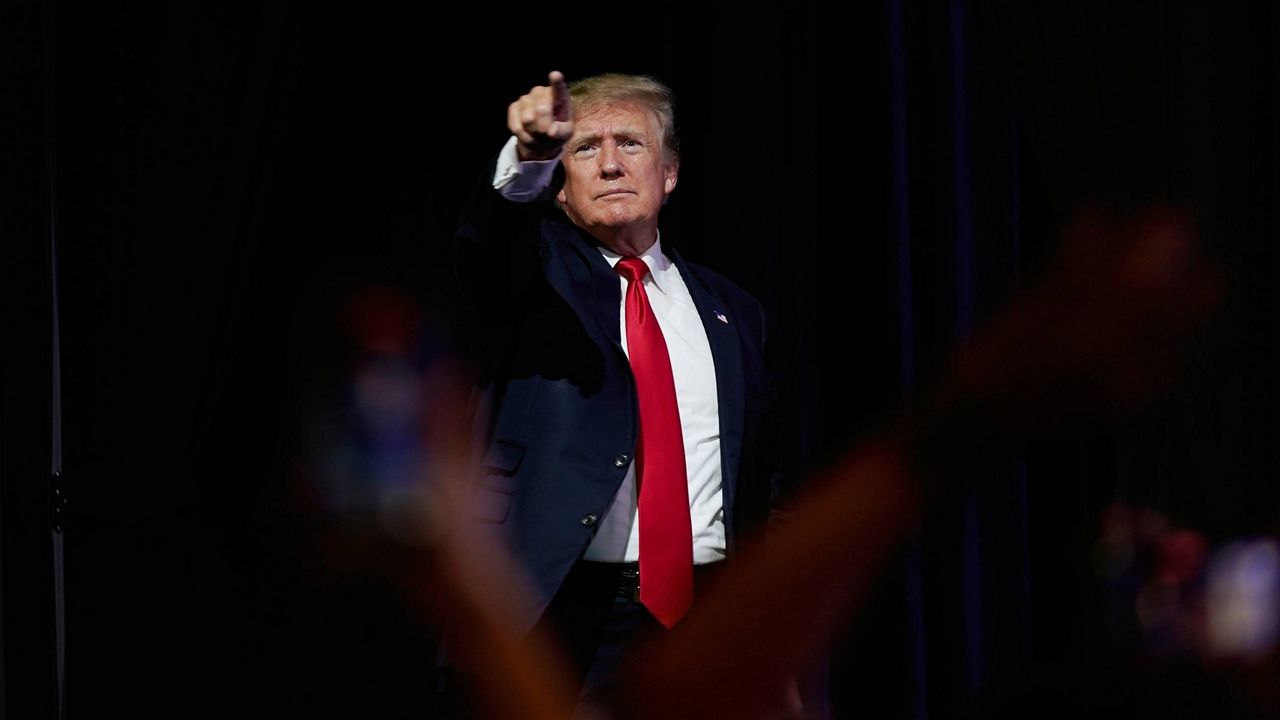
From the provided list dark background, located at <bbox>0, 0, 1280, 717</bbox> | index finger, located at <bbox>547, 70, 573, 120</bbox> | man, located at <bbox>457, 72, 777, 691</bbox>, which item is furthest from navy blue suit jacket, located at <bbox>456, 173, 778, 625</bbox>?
dark background, located at <bbox>0, 0, 1280, 717</bbox>

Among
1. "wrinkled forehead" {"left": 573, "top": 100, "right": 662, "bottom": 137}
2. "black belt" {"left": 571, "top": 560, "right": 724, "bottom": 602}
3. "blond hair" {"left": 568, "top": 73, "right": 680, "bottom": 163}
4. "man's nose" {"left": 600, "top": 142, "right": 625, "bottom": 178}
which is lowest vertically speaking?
"black belt" {"left": 571, "top": 560, "right": 724, "bottom": 602}

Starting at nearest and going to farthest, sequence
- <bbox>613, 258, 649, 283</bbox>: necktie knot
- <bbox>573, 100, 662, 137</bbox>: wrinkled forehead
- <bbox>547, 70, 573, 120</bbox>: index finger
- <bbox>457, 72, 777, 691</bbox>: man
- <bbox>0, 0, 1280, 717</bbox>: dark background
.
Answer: <bbox>547, 70, 573, 120</bbox>: index finger → <bbox>457, 72, 777, 691</bbox>: man → <bbox>613, 258, 649, 283</bbox>: necktie knot → <bbox>573, 100, 662, 137</bbox>: wrinkled forehead → <bbox>0, 0, 1280, 717</bbox>: dark background

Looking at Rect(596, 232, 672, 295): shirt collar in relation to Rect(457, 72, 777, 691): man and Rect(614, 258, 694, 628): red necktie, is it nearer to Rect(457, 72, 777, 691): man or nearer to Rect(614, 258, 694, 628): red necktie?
Rect(457, 72, 777, 691): man

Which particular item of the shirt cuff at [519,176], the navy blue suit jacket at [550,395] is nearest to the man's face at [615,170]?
the navy blue suit jacket at [550,395]

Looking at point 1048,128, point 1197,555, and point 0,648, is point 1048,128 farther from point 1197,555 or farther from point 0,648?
point 0,648

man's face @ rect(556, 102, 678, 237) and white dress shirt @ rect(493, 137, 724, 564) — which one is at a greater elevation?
man's face @ rect(556, 102, 678, 237)

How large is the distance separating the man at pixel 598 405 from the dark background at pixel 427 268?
753 millimetres

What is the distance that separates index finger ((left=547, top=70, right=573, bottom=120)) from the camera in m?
1.54

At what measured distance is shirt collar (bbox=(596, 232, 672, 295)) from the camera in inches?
77.1

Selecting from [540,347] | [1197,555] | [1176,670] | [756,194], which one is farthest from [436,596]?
[1176,670]

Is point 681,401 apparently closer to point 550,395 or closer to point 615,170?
point 550,395

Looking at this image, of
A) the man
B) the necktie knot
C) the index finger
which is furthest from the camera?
the necktie knot

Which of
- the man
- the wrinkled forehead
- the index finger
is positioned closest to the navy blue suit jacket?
the man

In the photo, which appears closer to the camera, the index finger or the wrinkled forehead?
the index finger
